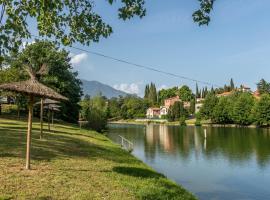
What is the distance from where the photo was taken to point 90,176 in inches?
552

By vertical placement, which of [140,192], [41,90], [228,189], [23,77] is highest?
[23,77]

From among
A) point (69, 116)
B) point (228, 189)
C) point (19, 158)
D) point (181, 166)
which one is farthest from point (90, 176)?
point (69, 116)

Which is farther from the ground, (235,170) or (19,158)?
(19,158)

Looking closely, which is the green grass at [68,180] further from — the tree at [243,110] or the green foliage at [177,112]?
the green foliage at [177,112]

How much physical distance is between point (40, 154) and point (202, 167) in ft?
58.0

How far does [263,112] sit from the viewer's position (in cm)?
9806

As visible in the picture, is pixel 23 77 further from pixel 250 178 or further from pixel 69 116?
pixel 250 178

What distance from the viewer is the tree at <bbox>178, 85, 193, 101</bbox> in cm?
19038

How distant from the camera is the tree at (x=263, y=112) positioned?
97.6 meters

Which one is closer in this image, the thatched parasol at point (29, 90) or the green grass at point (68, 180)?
the green grass at point (68, 180)

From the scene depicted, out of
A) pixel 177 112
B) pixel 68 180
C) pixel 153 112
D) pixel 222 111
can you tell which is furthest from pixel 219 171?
pixel 153 112

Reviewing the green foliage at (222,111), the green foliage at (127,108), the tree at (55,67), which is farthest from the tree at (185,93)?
the tree at (55,67)

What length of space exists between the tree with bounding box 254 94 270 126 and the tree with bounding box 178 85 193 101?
8893 centimetres

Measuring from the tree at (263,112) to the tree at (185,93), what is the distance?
88.9 metres
